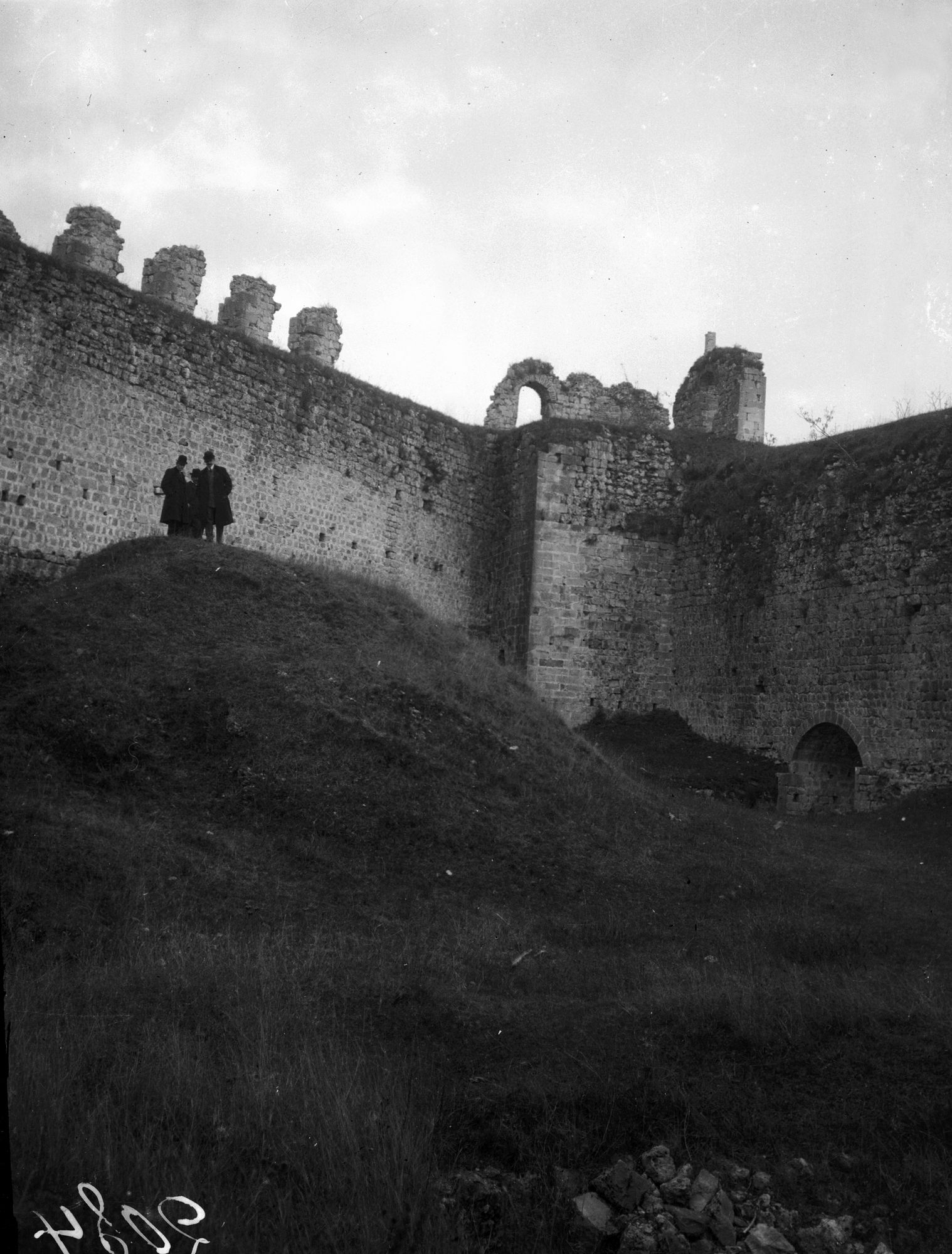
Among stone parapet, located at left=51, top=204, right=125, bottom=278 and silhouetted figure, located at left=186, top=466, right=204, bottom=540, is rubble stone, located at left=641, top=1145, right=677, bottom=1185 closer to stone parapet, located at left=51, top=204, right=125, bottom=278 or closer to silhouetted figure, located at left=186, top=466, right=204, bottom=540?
silhouetted figure, located at left=186, top=466, right=204, bottom=540

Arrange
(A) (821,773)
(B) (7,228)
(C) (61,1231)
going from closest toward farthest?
(C) (61,1231) < (B) (7,228) < (A) (821,773)

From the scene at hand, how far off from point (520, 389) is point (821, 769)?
34.7ft

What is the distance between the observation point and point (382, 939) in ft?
28.0

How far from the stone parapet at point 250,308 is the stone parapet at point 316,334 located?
0.61 m

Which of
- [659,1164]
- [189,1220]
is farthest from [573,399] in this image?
[189,1220]

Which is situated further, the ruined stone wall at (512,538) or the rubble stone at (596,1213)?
the ruined stone wall at (512,538)

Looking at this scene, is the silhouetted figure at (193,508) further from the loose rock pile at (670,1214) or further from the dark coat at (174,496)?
the loose rock pile at (670,1214)

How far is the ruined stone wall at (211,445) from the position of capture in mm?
15578

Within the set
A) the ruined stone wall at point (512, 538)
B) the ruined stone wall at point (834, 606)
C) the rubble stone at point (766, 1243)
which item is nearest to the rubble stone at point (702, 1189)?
the rubble stone at point (766, 1243)

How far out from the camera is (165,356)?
686 inches

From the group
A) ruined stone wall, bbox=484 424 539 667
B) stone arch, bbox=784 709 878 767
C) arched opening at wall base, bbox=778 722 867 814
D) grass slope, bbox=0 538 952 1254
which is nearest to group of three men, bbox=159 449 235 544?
grass slope, bbox=0 538 952 1254

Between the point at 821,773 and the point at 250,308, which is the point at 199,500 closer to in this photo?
the point at 250,308

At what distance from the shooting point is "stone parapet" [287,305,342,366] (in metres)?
20.4

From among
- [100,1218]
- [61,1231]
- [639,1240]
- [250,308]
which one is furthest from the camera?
[250,308]
